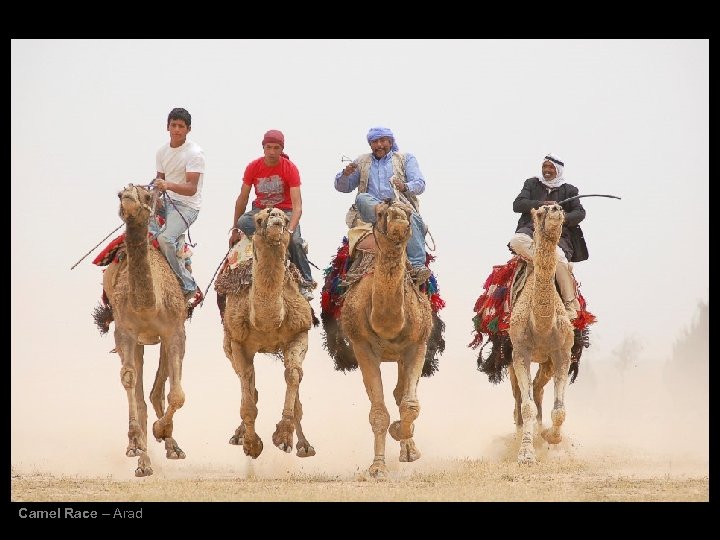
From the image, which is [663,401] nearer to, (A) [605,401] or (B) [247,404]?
(A) [605,401]

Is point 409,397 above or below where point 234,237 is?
below

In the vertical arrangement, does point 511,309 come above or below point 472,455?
above

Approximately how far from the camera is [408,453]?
1972 cm

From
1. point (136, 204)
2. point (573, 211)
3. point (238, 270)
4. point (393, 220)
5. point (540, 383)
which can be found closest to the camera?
point (393, 220)

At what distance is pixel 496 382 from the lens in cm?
2220

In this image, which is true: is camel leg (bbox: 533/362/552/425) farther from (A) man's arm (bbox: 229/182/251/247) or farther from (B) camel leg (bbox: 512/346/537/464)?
(A) man's arm (bbox: 229/182/251/247)

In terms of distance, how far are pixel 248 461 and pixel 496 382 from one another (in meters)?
3.34

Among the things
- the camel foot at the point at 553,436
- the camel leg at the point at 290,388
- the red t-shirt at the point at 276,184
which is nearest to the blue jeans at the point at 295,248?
the red t-shirt at the point at 276,184

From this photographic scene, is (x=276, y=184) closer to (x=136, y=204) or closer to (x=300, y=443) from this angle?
(x=136, y=204)

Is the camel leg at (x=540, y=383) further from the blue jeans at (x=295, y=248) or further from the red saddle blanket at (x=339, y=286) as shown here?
the blue jeans at (x=295, y=248)

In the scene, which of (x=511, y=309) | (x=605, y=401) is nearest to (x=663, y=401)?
(x=605, y=401)

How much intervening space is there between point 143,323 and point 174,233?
1013mm

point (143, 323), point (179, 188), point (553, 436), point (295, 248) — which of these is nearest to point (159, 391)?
point (143, 323)

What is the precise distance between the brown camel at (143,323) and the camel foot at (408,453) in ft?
7.05
